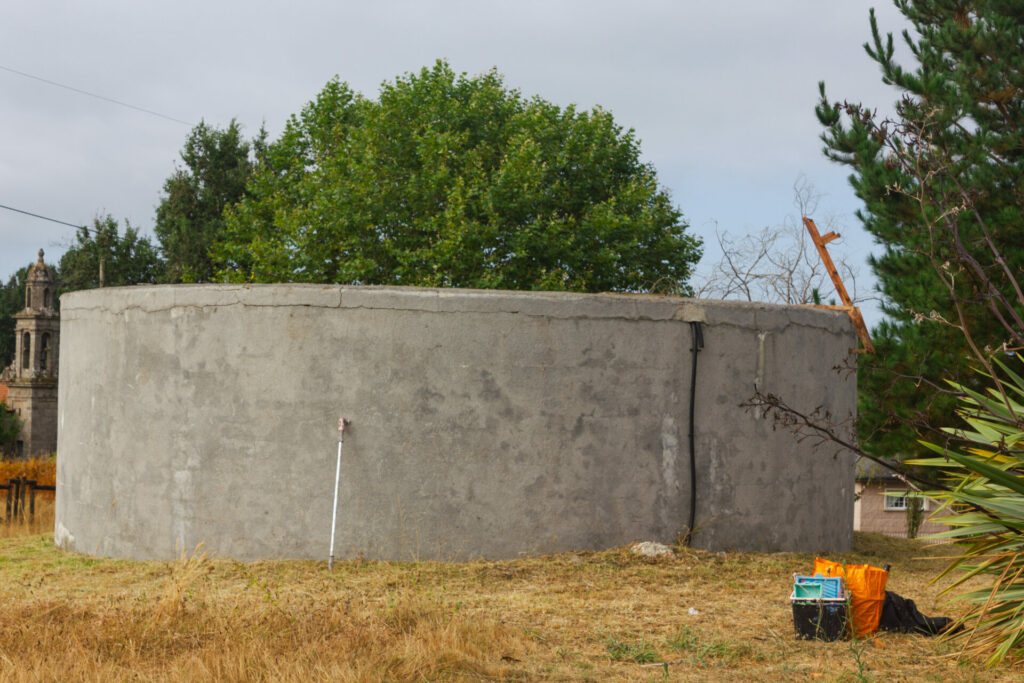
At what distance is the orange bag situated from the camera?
7.44 m

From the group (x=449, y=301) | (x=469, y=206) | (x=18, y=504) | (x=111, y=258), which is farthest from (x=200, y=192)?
(x=449, y=301)

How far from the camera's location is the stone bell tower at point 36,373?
1684 inches

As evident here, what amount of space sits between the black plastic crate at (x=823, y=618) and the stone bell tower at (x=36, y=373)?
40.5 metres

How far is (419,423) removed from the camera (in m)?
10.2

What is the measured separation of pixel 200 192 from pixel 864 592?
34.8m

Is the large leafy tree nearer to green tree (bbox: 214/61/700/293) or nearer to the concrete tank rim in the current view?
the concrete tank rim

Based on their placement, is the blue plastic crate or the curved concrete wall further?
the curved concrete wall

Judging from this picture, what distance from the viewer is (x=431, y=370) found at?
1030cm

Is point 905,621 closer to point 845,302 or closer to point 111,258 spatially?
point 845,302

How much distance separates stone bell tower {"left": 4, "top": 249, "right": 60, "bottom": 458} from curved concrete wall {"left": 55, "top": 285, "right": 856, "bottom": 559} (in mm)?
34942

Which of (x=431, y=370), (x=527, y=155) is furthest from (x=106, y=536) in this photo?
(x=527, y=155)

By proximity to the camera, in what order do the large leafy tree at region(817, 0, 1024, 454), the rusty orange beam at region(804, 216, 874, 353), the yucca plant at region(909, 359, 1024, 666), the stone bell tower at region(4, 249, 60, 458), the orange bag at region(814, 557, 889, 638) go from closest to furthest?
1. the yucca plant at region(909, 359, 1024, 666)
2. the orange bag at region(814, 557, 889, 638)
3. the rusty orange beam at region(804, 216, 874, 353)
4. the large leafy tree at region(817, 0, 1024, 454)
5. the stone bell tower at region(4, 249, 60, 458)

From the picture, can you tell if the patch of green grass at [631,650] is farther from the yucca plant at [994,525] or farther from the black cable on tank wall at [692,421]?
the black cable on tank wall at [692,421]

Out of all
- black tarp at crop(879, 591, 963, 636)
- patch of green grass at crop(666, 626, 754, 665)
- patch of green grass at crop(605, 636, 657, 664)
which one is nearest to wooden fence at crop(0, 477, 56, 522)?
patch of green grass at crop(605, 636, 657, 664)
